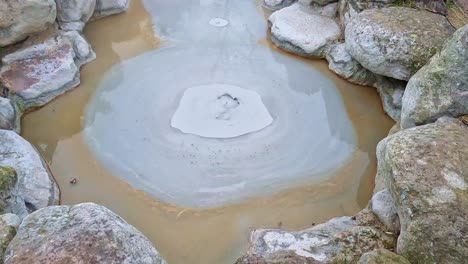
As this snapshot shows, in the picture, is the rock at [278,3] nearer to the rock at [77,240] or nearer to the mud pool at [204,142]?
the mud pool at [204,142]

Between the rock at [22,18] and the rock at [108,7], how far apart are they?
3.69ft

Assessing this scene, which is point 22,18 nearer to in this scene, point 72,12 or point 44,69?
point 44,69

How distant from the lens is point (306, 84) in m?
6.31

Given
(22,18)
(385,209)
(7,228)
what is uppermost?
(22,18)

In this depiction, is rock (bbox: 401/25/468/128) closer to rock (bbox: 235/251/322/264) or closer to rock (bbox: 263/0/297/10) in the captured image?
rock (bbox: 235/251/322/264)

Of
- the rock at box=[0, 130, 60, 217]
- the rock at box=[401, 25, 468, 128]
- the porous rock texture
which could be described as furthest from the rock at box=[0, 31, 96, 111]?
the rock at box=[401, 25, 468, 128]

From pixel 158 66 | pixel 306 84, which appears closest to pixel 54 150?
pixel 158 66

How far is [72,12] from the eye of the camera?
6.64 metres

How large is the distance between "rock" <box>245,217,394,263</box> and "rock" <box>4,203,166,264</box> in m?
1.09

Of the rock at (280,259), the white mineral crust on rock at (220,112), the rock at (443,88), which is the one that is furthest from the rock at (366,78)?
the rock at (280,259)

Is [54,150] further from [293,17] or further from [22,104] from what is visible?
[293,17]

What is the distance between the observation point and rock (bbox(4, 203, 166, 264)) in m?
3.25

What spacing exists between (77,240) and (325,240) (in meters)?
2.04

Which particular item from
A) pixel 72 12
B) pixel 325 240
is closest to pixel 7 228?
pixel 325 240
